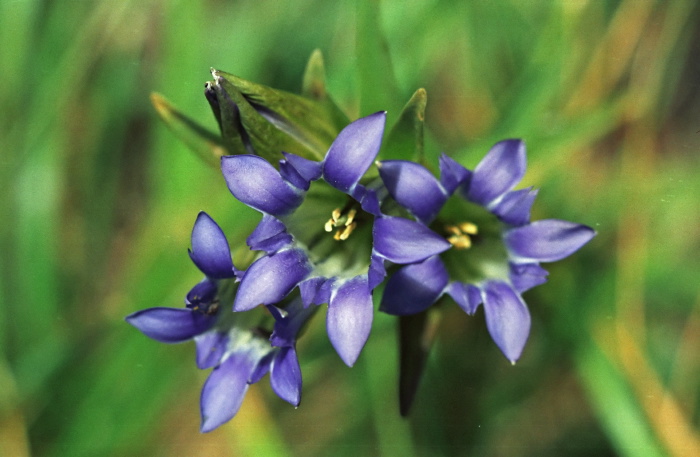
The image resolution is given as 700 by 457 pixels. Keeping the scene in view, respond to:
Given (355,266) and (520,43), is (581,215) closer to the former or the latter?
(520,43)

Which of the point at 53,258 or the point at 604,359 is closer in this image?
the point at 604,359

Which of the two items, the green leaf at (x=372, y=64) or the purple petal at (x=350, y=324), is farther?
the green leaf at (x=372, y=64)

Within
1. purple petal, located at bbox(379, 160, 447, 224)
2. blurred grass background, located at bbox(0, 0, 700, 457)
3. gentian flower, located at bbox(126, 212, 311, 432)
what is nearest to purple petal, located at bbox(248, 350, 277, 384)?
gentian flower, located at bbox(126, 212, 311, 432)

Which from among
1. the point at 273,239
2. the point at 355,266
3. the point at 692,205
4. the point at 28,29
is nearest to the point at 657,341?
the point at 692,205

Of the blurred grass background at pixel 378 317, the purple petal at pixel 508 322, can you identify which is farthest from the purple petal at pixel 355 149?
the blurred grass background at pixel 378 317

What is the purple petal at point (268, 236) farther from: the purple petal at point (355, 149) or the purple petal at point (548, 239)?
the purple petal at point (548, 239)

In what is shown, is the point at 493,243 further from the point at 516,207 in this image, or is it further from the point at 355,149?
the point at 355,149
